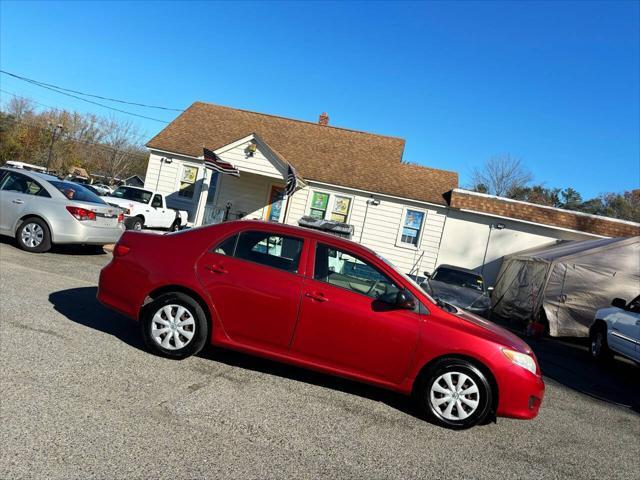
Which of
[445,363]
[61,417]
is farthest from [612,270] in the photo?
[61,417]

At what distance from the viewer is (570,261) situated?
41.4 ft

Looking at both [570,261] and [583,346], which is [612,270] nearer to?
[570,261]

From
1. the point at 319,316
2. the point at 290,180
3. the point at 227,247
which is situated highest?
the point at 290,180

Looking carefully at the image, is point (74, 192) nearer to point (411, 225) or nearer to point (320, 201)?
point (320, 201)

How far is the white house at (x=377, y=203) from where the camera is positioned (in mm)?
18500

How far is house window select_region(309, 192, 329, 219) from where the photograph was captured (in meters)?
19.6

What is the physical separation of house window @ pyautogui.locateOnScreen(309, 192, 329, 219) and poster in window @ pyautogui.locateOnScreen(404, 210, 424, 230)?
3362 mm

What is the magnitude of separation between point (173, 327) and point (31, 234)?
5980mm

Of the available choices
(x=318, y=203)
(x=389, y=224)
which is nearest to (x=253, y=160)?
(x=318, y=203)

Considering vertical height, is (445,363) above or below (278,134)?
below

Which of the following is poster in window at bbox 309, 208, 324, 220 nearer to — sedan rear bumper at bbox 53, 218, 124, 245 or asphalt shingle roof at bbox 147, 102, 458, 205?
asphalt shingle roof at bbox 147, 102, 458, 205

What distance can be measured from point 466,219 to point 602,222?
17.0ft

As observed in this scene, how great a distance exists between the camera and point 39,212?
8945 millimetres

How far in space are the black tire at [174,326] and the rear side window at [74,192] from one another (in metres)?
5.59
